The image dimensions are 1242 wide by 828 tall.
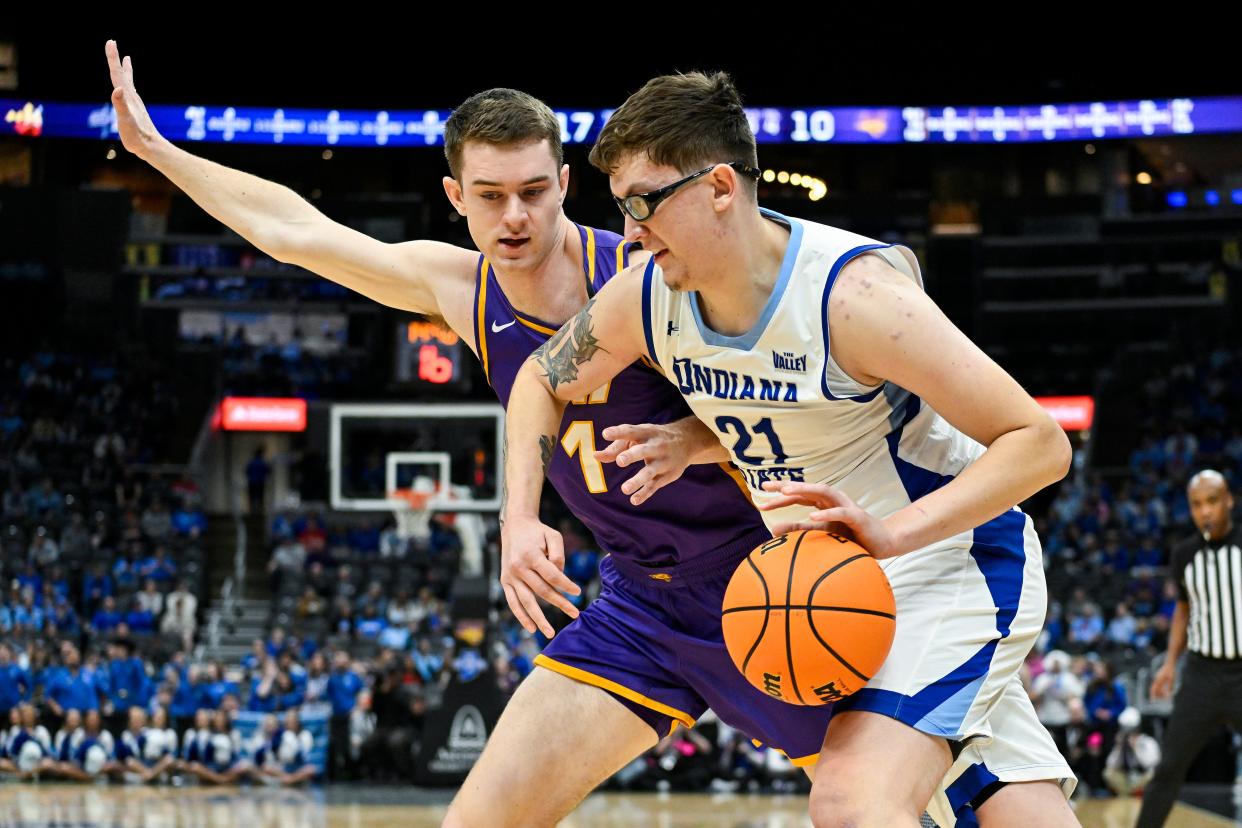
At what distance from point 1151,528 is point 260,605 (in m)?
12.8

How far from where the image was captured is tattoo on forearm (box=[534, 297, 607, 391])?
12.0ft

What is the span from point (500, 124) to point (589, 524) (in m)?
1.16

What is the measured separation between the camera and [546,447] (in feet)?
12.3

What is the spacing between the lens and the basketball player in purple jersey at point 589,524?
3.78 m

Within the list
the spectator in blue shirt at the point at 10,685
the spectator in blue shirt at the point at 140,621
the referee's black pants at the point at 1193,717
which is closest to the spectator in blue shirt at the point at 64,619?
the spectator in blue shirt at the point at 140,621

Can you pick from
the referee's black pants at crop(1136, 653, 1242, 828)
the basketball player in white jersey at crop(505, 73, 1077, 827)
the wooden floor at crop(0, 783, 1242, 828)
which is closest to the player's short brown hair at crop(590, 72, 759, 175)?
the basketball player in white jersey at crop(505, 73, 1077, 827)

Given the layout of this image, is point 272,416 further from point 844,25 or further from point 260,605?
point 844,25

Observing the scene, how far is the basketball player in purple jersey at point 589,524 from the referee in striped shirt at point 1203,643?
4153 millimetres

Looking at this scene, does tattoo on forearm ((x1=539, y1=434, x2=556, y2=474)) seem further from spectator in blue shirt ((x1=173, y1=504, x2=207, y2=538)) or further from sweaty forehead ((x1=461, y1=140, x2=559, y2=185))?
spectator in blue shirt ((x1=173, y1=504, x2=207, y2=538))

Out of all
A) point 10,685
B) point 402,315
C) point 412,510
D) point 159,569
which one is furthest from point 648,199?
point 402,315

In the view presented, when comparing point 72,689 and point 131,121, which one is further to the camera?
point 72,689

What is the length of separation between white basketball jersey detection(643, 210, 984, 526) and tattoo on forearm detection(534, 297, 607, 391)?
0.62 ft

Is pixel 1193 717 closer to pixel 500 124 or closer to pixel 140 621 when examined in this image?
pixel 500 124

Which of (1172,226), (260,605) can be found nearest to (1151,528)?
(1172,226)
